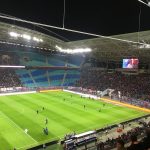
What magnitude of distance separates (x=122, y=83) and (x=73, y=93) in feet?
39.9

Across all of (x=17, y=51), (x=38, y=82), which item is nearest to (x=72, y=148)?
(x=38, y=82)

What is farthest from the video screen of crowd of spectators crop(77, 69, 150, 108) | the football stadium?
crowd of spectators crop(77, 69, 150, 108)

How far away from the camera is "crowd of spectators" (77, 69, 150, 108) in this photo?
45891 mm

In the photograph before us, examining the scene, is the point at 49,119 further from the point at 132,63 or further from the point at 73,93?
the point at 73,93

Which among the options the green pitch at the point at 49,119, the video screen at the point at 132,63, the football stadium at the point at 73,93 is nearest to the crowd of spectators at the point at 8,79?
the football stadium at the point at 73,93

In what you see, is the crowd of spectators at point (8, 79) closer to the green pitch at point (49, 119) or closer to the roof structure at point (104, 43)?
the roof structure at point (104, 43)

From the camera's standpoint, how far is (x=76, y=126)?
→ 1063 inches

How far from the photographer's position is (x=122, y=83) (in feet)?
177

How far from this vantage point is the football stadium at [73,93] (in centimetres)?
2130

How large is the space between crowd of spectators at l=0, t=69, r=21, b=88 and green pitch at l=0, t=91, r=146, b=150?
15074mm

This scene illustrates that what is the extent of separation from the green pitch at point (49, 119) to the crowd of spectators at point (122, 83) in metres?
7.93

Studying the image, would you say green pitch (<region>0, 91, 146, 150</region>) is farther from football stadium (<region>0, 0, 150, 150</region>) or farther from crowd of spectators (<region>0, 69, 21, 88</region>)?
crowd of spectators (<region>0, 69, 21, 88</region>)

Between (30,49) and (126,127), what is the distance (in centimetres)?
4550

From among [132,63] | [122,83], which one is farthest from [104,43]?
[122,83]
